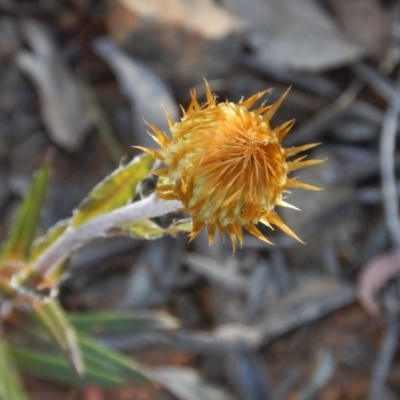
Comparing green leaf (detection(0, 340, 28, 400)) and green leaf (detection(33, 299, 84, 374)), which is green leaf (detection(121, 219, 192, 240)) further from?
green leaf (detection(0, 340, 28, 400))

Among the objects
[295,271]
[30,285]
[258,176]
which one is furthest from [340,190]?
[258,176]

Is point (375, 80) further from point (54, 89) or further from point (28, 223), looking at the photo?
point (28, 223)

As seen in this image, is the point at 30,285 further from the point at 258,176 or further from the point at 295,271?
the point at 295,271

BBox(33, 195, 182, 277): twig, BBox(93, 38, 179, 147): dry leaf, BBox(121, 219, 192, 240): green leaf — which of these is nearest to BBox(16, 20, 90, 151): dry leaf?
BBox(93, 38, 179, 147): dry leaf

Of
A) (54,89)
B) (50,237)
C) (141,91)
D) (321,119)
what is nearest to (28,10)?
(54,89)

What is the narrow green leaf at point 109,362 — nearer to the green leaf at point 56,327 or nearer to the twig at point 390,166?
the green leaf at point 56,327
